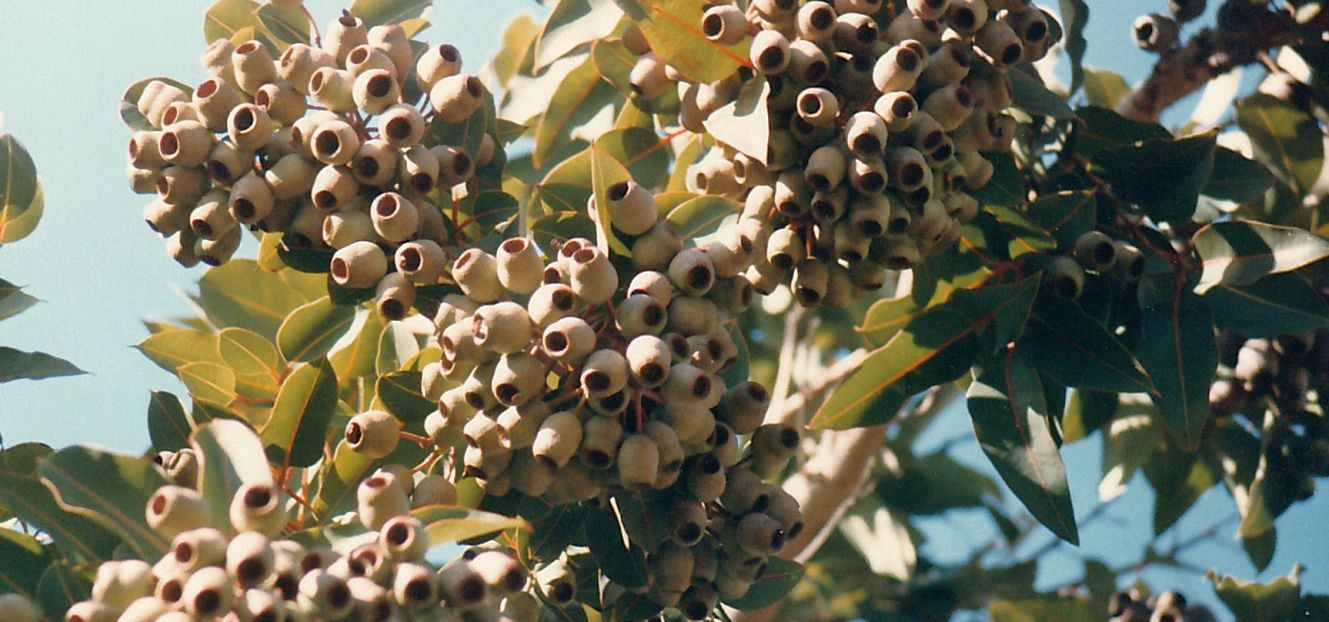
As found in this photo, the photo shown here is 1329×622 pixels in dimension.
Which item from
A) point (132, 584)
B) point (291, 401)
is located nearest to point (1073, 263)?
point (291, 401)

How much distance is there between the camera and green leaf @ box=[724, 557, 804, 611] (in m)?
2.08

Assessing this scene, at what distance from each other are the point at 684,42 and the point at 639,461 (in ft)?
2.19

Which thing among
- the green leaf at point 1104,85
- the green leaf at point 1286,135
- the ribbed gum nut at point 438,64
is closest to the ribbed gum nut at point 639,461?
the ribbed gum nut at point 438,64

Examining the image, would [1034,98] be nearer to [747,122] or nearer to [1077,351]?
[1077,351]

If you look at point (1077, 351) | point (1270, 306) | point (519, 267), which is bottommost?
point (1270, 306)

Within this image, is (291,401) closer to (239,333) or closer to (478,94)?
(239,333)

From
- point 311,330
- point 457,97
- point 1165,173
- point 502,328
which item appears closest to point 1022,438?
point 1165,173

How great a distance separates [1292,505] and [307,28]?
2104 millimetres

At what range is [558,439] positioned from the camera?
1656 mm

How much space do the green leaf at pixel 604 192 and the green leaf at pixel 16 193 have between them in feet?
3.34

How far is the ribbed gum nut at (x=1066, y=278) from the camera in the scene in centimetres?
214

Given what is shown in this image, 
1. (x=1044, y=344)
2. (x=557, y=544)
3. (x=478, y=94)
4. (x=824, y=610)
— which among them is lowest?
(x=824, y=610)

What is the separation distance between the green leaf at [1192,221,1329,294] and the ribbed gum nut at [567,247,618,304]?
111 cm

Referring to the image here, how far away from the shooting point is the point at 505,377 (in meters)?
1.67
